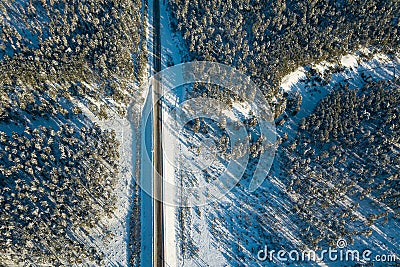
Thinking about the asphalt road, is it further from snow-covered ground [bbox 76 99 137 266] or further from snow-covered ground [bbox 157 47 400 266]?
snow-covered ground [bbox 76 99 137 266]

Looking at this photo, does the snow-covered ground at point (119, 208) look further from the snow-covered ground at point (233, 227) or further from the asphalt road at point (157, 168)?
the snow-covered ground at point (233, 227)

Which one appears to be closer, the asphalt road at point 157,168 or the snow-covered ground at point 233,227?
the snow-covered ground at point 233,227

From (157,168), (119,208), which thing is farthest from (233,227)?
(119,208)

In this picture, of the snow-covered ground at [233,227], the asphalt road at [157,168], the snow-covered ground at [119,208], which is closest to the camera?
the snow-covered ground at [233,227]

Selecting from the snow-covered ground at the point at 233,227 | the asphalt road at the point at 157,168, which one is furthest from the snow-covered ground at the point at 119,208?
the snow-covered ground at the point at 233,227

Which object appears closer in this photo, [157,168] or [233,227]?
[233,227]

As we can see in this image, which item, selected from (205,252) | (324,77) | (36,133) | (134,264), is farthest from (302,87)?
(36,133)

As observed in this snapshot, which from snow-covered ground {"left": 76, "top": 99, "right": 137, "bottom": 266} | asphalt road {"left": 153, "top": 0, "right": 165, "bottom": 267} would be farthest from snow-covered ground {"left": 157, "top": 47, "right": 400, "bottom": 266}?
snow-covered ground {"left": 76, "top": 99, "right": 137, "bottom": 266}

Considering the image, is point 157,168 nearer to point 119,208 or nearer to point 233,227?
point 119,208

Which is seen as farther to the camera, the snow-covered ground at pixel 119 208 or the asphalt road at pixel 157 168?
the asphalt road at pixel 157 168

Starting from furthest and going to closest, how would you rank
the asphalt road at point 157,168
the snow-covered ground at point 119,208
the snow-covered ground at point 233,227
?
the asphalt road at point 157,168 < the snow-covered ground at point 119,208 < the snow-covered ground at point 233,227
